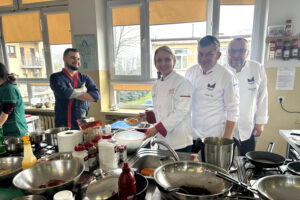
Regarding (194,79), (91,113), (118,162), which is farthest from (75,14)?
(118,162)

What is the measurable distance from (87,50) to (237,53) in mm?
2289

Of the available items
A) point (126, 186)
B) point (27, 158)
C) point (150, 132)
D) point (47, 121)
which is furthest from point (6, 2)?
point (126, 186)

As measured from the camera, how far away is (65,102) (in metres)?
2.09

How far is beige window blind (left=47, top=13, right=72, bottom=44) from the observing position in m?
3.42

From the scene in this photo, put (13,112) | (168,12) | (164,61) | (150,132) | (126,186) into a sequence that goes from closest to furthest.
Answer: (126,186) < (150,132) < (164,61) < (13,112) < (168,12)

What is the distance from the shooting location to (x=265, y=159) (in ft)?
3.63

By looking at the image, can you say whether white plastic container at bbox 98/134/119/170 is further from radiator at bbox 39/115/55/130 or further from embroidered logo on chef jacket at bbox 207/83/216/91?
radiator at bbox 39/115/55/130

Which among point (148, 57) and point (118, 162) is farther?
point (148, 57)

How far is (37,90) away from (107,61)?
5.70 ft

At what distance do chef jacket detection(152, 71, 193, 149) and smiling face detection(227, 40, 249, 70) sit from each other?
0.57 metres

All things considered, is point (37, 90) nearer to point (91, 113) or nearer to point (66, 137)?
point (91, 113)

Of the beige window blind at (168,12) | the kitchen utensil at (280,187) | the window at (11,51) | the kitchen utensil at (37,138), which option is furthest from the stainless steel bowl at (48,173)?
the window at (11,51)

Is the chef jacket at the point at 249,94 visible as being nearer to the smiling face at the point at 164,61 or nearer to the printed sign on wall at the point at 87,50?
the smiling face at the point at 164,61

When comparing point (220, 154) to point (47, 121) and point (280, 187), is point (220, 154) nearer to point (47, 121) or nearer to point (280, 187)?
point (280, 187)
